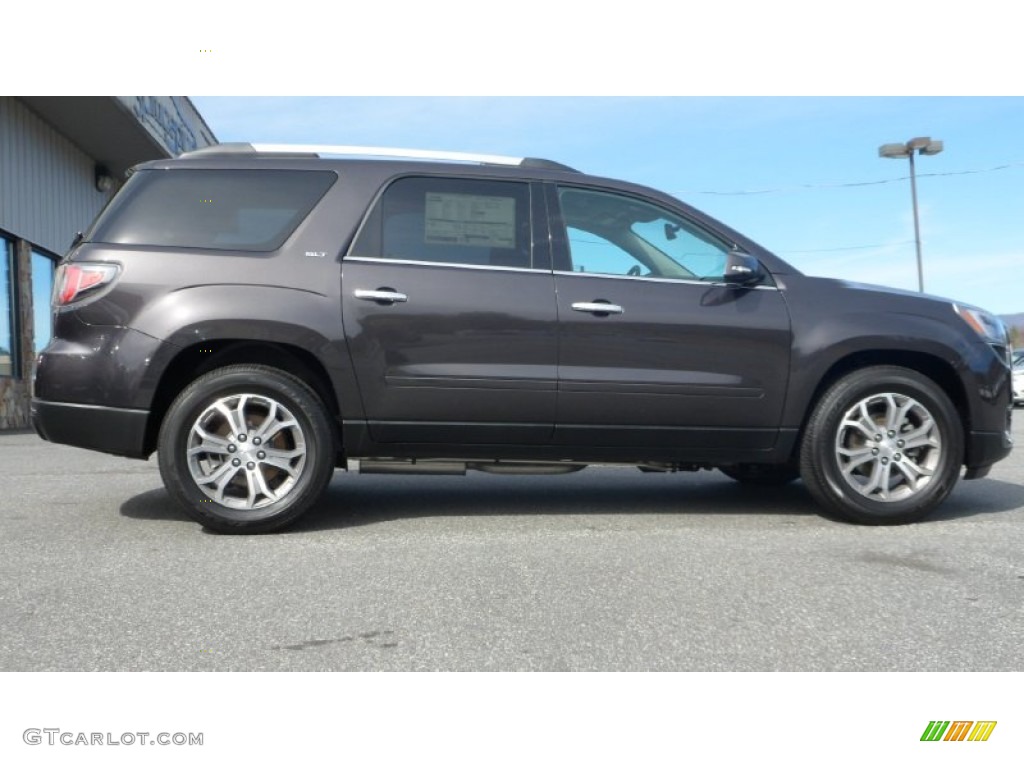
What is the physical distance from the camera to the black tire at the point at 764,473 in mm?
5734

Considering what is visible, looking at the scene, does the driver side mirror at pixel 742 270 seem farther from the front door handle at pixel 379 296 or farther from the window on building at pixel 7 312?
the window on building at pixel 7 312

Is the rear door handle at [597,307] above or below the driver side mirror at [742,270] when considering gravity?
below

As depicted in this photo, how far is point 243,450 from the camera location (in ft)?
15.0

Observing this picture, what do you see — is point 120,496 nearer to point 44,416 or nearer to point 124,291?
point 44,416

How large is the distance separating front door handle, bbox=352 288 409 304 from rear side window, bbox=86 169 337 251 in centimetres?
46

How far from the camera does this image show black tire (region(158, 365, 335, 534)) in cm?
453

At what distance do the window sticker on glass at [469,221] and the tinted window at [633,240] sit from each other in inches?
12.0

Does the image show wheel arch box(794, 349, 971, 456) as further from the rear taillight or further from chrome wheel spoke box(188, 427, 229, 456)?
the rear taillight

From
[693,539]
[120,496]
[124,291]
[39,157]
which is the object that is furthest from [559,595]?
[39,157]

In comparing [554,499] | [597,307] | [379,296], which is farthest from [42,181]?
[597,307]
